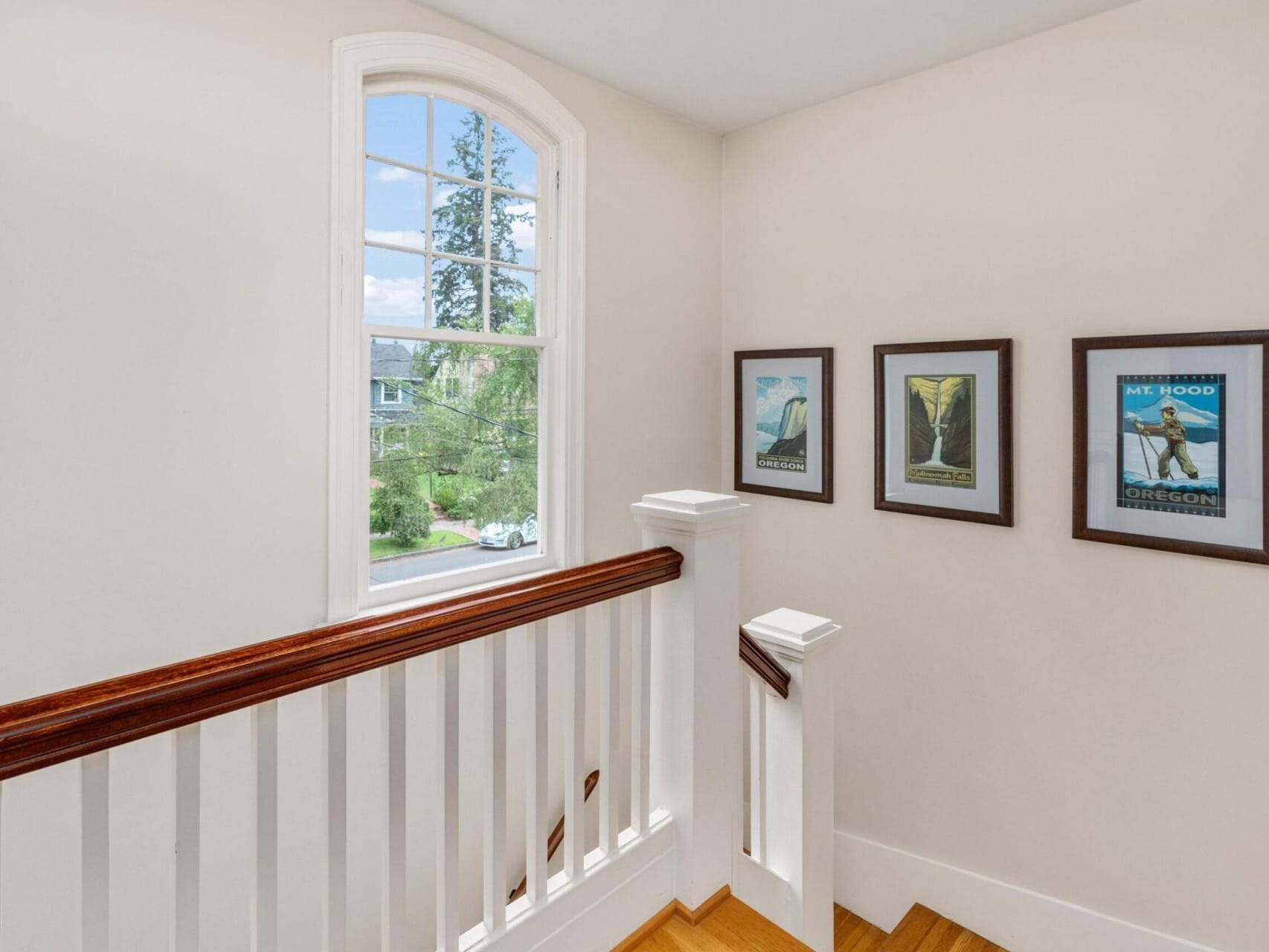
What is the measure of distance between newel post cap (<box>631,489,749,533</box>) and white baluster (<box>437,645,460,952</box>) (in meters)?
0.55

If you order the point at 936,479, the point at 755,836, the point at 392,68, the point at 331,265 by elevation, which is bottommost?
the point at 755,836

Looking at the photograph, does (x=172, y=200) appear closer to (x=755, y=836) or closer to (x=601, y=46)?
(x=601, y=46)

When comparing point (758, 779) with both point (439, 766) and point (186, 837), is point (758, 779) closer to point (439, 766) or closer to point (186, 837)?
point (439, 766)

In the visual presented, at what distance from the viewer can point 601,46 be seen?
2.52 metres

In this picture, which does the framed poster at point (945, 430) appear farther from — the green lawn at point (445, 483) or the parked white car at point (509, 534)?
the green lawn at point (445, 483)

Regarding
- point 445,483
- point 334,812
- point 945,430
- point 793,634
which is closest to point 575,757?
point 334,812

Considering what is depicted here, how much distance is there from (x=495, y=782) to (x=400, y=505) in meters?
1.33

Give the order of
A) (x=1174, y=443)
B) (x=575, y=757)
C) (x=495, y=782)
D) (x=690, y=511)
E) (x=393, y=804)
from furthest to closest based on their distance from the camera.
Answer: (x=1174, y=443) → (x=690, y=511) → (x=575, y=757) → (x=495, y=782) → (x=393, y=804)

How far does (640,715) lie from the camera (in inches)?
58.6

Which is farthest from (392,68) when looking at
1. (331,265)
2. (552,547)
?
(552,547)

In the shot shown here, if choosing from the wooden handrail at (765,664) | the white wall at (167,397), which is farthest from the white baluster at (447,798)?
the white wall at (167,397)

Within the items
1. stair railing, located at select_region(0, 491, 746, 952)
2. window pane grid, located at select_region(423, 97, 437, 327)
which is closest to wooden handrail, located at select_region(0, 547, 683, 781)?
stair railing, located at select_region(0, 491, 746, 952)

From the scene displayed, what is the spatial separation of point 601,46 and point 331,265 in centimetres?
128

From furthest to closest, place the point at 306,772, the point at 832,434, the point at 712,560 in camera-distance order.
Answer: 1. the point at 832,434
2. the point at 306,772
3. the point at 712,560
